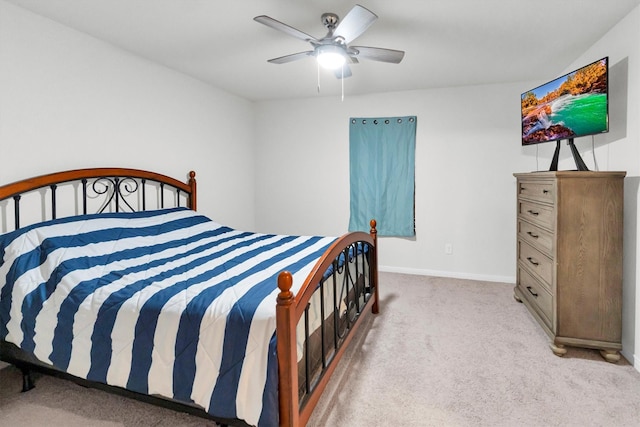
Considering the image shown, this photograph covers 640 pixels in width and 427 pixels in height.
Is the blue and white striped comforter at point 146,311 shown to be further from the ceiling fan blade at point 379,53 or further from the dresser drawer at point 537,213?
the dresser drawer at point 537,213

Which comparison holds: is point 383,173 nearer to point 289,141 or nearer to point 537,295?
point 289,141

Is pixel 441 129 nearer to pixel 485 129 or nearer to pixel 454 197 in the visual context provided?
pixel 485 129

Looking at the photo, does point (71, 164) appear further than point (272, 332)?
Yes

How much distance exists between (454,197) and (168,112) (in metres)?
3.19

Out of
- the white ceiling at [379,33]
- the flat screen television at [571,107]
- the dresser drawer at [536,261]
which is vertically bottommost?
the dresser drawer at [536,261]

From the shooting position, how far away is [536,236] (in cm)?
279

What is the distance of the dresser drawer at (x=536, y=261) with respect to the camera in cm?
252

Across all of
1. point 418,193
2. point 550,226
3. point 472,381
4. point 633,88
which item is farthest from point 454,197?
point 472,381

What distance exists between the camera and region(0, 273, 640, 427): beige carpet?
5.83 ft

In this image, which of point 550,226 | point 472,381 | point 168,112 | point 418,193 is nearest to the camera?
point 472,381

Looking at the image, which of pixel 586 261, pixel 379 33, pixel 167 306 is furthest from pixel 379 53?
pixel 167 306

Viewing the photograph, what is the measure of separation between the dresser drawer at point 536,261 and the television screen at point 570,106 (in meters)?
0.89

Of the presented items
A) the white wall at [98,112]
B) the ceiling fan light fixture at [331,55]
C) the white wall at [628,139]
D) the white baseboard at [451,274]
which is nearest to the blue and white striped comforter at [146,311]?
the white wall at [98,112]

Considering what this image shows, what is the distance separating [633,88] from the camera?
88.4 inches
